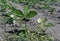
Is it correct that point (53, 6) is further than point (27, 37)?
Yes

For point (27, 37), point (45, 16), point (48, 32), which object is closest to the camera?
→ point (27, 37)

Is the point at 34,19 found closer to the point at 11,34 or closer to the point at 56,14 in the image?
the point at 56,14

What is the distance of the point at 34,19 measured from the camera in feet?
13.1

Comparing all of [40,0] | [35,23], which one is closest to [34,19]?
[35,23]

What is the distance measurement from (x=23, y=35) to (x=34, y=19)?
821 millimetres

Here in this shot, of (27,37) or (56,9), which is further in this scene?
(56,9)

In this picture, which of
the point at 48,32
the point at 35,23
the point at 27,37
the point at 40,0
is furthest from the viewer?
the point at 40,0

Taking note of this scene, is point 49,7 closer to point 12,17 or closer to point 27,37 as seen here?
point 12,17

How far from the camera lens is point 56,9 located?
460 centimetres

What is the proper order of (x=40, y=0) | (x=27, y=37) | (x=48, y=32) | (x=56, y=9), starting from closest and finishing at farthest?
(x=27, y=37) → (x=48, y=32) → (x=56, y=9) → (x=40, y=0)

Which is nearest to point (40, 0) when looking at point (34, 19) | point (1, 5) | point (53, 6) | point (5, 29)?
point (53, 6)

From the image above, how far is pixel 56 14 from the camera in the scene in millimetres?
4301

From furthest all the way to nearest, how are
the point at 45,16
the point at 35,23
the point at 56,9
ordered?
the point at 56,9 → the point at 45,16 → the point at 35,23

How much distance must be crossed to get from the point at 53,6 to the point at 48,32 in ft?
5.00
